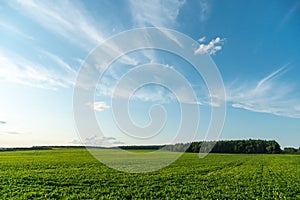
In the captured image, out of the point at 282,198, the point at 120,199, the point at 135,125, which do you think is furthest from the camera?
the point at 135,125

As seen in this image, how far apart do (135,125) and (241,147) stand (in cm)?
11436

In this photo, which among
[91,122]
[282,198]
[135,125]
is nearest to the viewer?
[282,198]

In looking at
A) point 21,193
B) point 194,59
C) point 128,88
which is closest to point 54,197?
point 21,193

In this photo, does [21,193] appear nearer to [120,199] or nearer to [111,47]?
[120,199]

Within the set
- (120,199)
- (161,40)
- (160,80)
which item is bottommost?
(120,199)

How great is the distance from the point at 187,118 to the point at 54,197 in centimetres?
1204

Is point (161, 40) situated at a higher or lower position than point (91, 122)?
higher

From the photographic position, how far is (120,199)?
15148 millimetres

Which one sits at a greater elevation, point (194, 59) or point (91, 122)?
point (194, 59)

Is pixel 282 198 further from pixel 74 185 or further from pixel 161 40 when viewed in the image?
pixel 161 40

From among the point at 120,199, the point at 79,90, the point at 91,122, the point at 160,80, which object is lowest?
the point at 120,199

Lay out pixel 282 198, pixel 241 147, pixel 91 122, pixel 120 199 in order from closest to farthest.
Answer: pixel 120 199 → pixel 282 198 → pixel 91 122 → pixel 241 147

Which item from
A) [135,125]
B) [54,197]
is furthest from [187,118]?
[54,197]

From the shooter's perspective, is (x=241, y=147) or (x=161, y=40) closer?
(x=161, y=40)
